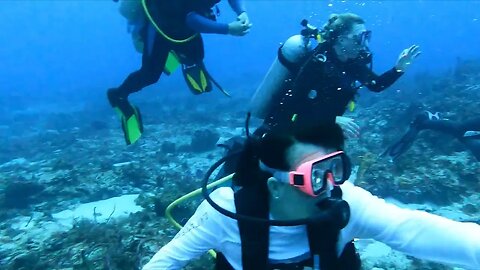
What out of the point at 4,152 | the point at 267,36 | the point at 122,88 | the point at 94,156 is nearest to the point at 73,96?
the point at 4,152

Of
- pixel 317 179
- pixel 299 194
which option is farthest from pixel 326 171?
pixel 299 194

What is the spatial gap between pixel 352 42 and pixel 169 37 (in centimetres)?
286

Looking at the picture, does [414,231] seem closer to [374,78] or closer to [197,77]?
[374,78]

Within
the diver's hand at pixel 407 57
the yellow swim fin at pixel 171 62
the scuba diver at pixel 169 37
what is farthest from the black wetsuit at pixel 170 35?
the diver's hand at pixel 407 57

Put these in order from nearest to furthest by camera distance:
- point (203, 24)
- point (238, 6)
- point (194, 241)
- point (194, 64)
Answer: point (194, 241) → point (203, 24) → point (238, 6) → point (194, 64)

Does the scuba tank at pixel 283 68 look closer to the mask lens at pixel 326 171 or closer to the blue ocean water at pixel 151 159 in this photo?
the blue ocean water at pixel 151 159

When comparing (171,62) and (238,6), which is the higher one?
(238,6)

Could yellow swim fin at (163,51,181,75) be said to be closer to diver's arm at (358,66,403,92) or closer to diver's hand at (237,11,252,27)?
diver's hand at (237,11,252,27)

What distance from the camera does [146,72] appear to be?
7117 mm

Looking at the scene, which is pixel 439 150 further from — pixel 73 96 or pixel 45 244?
pixel 73 96

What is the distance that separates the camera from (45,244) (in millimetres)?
6656

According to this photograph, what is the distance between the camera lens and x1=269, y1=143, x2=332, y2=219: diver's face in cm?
232

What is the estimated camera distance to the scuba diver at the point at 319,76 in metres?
5.09

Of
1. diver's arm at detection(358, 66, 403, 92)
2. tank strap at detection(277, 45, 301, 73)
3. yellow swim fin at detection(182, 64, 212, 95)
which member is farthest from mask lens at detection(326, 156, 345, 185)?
yellow swim fin at detection(182, 64, 212, 95)
